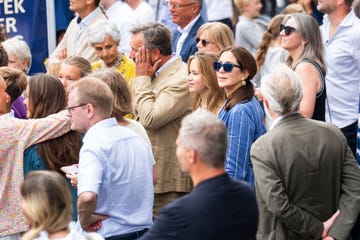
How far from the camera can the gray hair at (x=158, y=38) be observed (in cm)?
759

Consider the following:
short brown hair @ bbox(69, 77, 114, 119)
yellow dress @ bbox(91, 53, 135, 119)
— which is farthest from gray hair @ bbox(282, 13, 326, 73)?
short brown hair @ bbox(69, 77, 114, 119)

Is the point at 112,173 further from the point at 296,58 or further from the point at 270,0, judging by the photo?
the point at 270,0

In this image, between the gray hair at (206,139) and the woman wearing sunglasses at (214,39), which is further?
the woman wearing sunglasses at (214,39)

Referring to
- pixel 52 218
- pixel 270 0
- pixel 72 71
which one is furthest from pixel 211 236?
pixel 270 0

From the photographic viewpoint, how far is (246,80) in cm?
698

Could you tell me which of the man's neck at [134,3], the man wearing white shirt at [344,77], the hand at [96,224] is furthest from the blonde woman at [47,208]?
the man's neck at [134,3]

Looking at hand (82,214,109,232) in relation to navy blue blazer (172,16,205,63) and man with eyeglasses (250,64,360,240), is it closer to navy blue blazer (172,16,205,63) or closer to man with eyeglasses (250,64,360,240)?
man with eyeglasses (250,64,360,240)

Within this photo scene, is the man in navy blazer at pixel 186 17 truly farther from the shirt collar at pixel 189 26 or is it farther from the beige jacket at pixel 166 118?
the beige jacket at pixel 166 118

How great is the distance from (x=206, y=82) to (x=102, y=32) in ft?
5.56

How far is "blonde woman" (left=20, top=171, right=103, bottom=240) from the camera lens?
4.50 metres

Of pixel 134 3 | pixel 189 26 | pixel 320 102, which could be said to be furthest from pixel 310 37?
pixel 134 3

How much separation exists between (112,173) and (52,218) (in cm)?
121

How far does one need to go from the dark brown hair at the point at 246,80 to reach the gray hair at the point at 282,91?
3.07 ft

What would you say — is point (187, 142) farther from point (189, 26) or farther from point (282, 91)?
point (189, 26)
